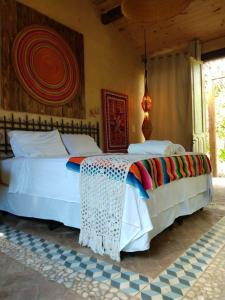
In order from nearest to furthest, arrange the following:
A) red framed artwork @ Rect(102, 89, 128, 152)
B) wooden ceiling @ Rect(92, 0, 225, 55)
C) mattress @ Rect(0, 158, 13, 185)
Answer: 1. mattress @ Rect(0, 158, 13, 185)
2. wooden ceiling @ Rect(92, 0, 225, 55)
3. red framed artwork @ Rect(102, 89, 128, 152)

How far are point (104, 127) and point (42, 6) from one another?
207 centimetres

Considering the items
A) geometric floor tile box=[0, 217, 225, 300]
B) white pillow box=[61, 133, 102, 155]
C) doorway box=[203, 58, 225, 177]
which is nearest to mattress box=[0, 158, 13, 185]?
geometric floor tile box=[0, 217, 225, 300]

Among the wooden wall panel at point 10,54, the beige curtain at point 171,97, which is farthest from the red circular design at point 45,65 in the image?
the beige curtain at point 171,97

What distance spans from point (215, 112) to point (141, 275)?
478cm

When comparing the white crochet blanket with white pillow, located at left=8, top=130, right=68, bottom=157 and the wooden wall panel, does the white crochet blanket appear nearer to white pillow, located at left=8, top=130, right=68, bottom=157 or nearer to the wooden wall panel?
white pillow, located at left=8, top=130, right=68, bottom=157

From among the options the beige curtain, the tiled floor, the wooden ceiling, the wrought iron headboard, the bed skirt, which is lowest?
the tiled floor

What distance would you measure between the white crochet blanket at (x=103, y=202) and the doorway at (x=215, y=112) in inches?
167

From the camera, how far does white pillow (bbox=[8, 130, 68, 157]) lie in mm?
2564

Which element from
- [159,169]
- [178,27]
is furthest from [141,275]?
[178,27]

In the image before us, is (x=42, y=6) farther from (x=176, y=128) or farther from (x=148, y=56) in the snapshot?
(x=176, y=128)

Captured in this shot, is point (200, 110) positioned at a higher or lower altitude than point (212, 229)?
higher

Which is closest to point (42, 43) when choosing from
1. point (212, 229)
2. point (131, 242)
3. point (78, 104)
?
point (78, 104)

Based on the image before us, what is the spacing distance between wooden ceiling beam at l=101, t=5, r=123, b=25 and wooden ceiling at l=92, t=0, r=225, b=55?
0.05 metres

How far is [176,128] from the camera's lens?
5.01 metres
